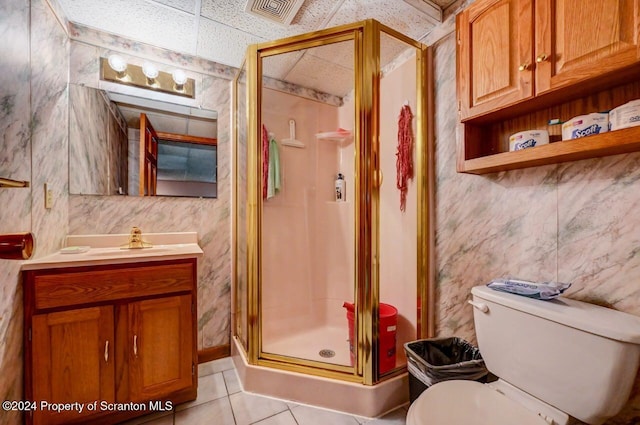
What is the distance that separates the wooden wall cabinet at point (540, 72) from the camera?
875 mm

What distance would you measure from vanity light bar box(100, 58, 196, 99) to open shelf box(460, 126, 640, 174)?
1.96m

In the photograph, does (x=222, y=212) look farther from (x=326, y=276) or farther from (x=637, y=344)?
(x=637, y=344)

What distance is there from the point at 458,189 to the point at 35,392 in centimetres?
229

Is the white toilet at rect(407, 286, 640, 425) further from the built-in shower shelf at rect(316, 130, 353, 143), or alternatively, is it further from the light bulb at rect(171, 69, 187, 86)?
the light bulb at rect(171, 69, 187, 86)

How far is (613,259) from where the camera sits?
102 cm

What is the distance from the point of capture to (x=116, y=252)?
4.98 feet

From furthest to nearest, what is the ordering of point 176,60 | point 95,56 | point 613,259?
point 176,60 < point 95,56 < point 613,259

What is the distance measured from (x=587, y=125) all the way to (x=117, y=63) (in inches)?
99.2

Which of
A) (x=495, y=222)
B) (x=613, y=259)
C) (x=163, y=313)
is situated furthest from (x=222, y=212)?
(x=613, y=259)

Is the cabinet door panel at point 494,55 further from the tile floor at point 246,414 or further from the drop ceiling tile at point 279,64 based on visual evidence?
the tile floor at point 246,414

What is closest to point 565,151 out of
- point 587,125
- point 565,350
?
point 587,125

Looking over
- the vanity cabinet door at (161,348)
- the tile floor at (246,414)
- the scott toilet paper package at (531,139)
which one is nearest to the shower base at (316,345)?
the tile floor at (246,414)

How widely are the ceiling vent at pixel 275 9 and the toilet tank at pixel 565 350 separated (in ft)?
5.87

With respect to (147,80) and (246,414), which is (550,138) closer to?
(246,414)
